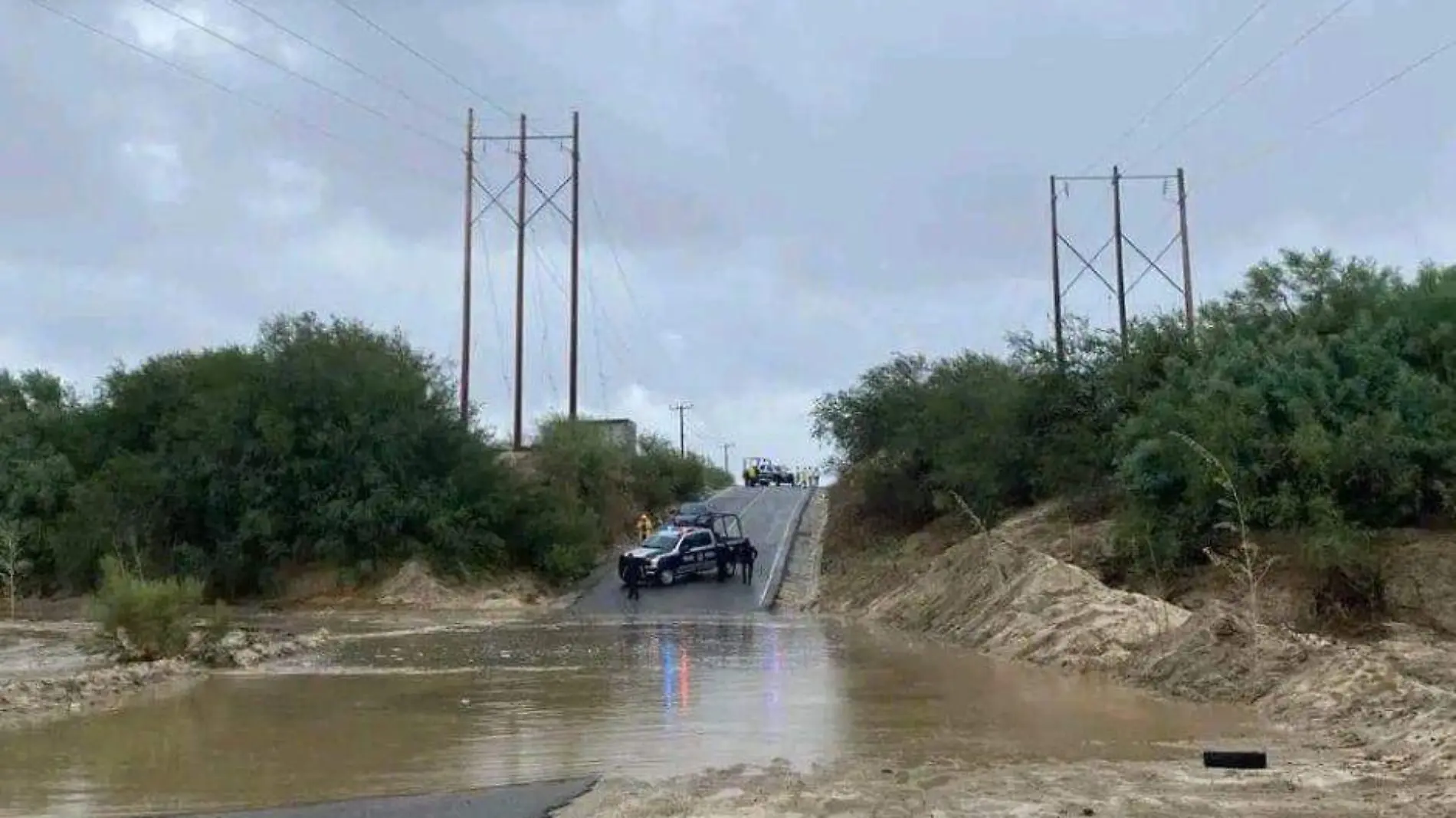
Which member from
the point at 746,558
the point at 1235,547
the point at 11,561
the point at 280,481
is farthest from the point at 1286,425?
the point at 11,561

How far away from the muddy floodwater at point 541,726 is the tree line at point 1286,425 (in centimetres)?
799

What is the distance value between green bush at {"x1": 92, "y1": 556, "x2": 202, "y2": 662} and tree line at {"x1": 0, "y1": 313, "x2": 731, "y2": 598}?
77.9 ft

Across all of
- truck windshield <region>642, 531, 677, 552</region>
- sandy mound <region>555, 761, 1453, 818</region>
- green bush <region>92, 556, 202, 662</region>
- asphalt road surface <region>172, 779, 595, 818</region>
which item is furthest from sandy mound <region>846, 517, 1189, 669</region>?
green bush <region>92, 556, 202, 662</region>

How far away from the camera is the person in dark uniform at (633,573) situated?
4966cm

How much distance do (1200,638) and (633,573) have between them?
29920 mm

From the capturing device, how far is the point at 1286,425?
3300 centimetres

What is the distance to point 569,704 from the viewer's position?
20.4 metres

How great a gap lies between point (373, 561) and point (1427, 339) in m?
34.4

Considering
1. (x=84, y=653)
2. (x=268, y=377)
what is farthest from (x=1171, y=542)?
(x=268, y=377)

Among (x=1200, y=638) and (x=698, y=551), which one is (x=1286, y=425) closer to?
(x=1200, y=638)

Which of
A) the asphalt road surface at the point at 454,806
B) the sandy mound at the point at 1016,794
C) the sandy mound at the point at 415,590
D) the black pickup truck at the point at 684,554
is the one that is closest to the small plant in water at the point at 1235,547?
the sandy mound at the point at 1016,794

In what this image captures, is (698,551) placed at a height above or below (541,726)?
above

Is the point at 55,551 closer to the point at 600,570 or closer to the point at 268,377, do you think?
the point at 268,377

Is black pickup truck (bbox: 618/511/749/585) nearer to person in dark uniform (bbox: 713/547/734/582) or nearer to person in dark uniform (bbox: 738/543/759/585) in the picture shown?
person in dark uniform (bbox: 713/547/734/582)
